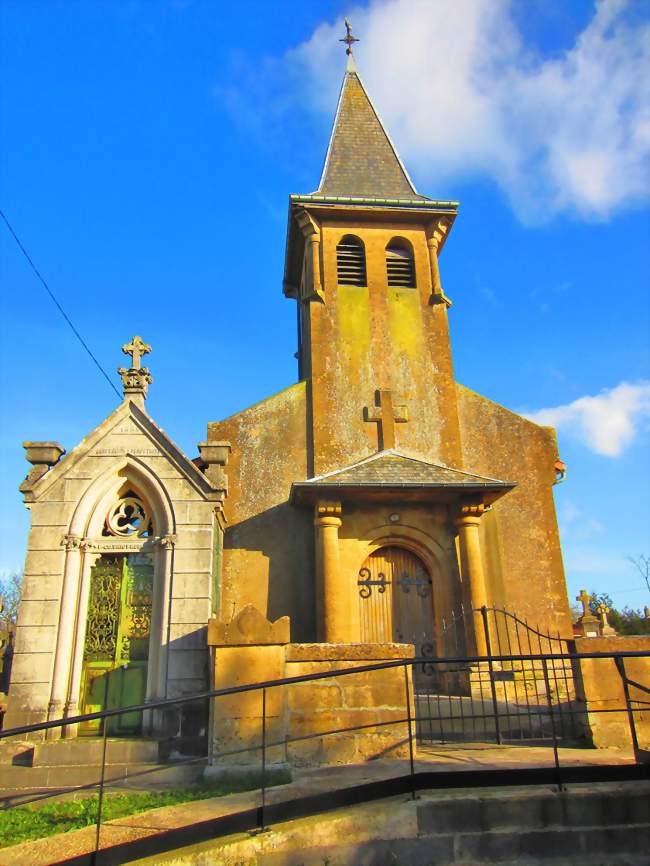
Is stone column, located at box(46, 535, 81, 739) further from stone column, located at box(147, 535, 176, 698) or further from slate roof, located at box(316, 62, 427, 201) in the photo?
slate roof, located at box(316, 62, 427, 201)

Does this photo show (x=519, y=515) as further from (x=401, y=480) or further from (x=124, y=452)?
(x=124, y=452)

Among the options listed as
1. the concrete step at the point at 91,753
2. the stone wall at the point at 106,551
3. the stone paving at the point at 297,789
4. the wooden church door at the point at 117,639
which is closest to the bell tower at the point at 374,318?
the stone wall at the point at 106,551

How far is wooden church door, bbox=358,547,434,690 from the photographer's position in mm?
11996

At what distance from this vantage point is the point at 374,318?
47.6ft

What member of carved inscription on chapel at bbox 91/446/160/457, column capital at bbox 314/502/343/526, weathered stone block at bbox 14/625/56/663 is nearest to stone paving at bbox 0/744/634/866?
weathered stone block at bbox 14/625/56/663

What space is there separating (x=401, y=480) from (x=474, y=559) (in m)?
1.93

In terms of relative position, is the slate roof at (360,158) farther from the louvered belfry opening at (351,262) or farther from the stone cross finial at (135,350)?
the stone cross finial at (135,350)

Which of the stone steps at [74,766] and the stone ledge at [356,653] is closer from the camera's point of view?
the stone ledge at [356,653]

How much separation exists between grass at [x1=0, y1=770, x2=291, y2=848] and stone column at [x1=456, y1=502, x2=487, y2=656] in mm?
5261

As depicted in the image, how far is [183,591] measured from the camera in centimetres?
1019

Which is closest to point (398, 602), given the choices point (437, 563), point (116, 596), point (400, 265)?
point (437, 563)

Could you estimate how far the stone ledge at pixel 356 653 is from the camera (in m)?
7.61

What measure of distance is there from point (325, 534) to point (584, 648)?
4885 mm

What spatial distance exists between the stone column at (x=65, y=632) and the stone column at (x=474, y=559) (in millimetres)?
6395
